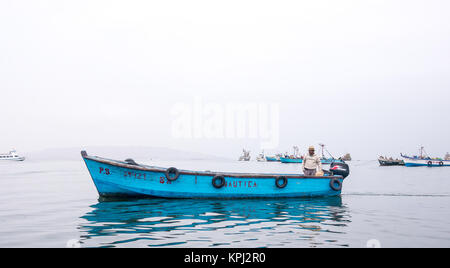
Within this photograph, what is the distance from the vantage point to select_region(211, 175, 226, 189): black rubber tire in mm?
13789

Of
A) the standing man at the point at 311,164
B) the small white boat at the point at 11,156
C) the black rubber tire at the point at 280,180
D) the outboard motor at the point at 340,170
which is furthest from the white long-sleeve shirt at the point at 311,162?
the small white boat at the point at 11,156

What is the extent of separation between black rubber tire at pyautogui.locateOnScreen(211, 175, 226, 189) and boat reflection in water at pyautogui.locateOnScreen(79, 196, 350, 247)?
696mm

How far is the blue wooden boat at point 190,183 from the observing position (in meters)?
13.2

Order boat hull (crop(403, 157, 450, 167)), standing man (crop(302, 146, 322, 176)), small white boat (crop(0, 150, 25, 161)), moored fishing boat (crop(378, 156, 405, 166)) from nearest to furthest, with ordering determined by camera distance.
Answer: standing man (crop(302, 146, 322, 176))
boat hull (crop(403, 157, 450, 167))
moored fishing boat (crop(378, 156, 405, 166))
small white boat (crop(0, 150, 25, 161))

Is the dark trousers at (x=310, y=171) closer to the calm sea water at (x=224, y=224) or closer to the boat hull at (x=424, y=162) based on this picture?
the calm sea water at (x=224, y=224)

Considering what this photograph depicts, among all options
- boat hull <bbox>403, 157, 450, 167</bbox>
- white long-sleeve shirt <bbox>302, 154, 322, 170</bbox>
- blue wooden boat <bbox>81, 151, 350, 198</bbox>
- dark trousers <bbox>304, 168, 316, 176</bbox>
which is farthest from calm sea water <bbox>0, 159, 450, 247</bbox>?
boat hull <bbox>403, 157, 450, 167</bbox>

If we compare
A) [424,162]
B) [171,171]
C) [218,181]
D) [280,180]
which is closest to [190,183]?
[171,171]

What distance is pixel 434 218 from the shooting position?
11453 millimetres

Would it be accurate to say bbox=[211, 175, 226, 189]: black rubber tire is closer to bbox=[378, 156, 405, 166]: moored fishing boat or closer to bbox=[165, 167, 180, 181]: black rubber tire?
bbox=[165, 167, 180, 181]: black rubber tire

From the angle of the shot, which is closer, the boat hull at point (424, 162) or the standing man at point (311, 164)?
the standing man at point (311, 164)

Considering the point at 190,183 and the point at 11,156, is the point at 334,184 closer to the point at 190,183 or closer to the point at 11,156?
the point at 190,183

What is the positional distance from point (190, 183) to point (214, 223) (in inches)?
166
